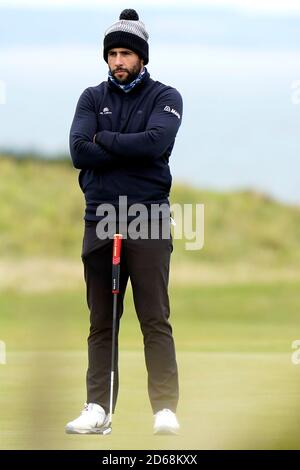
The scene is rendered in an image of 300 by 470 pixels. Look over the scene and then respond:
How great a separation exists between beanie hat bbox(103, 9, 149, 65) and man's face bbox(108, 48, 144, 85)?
0.07ft

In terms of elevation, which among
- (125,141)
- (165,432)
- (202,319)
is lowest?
(165,432)

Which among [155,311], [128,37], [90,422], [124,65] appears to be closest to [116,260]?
[155,311]

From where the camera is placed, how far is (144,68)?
19.3ft

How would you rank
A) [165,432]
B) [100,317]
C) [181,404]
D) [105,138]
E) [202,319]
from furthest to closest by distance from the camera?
[202,319] < [181,404] < [100,317] < [105,138] < [165,432]

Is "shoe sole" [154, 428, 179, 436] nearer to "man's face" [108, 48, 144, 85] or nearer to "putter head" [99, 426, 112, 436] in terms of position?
"putter head" [99, 426, 112, 436]

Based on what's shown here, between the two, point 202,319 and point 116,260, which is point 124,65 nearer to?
point 116,260

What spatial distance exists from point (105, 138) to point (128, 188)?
0.23 m

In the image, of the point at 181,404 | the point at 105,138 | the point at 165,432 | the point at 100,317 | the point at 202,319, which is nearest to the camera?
the point at 165,432

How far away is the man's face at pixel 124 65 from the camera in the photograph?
575cm

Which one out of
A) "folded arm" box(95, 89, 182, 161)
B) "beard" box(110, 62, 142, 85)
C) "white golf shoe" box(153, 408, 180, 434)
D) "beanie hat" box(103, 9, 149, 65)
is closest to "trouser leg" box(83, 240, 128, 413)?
"white golf shoe" box(153, 408, 180, 434)

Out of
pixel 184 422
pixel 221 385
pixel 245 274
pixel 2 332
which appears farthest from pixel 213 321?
pixel 184 422

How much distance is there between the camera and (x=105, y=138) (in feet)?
18.8

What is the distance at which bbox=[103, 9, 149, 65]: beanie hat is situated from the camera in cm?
578

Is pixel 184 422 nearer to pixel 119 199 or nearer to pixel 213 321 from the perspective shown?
pixel 119 199
